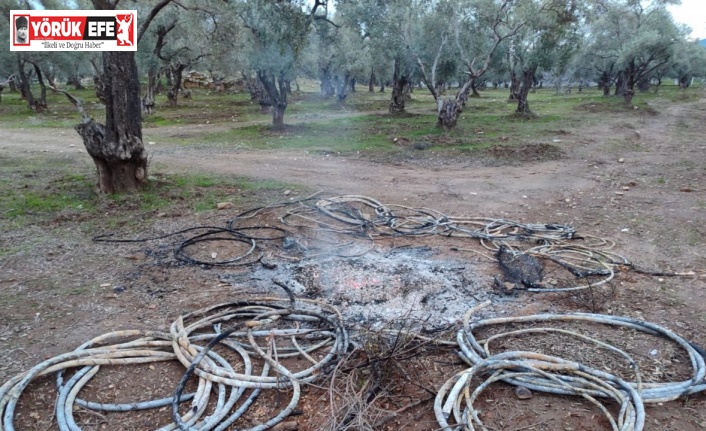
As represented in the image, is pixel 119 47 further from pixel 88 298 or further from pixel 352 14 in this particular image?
pixel 352 14

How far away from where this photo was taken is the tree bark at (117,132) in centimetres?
678

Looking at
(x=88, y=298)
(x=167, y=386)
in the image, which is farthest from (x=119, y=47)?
(x=167, y=386)

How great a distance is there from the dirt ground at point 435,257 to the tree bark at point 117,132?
1338 mm

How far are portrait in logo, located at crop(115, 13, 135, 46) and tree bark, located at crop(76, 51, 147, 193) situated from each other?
1.03ft

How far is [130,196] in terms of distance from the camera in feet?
23.3

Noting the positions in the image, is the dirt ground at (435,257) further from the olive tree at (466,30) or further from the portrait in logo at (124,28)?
the olive tree at (466,30)

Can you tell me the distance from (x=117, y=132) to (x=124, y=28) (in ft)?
6.09

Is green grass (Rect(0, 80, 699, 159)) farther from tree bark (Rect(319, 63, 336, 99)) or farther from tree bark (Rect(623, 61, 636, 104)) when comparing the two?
tree bark (Rect(319, 63, 336, 99))

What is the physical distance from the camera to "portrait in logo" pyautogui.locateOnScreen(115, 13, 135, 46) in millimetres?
7096

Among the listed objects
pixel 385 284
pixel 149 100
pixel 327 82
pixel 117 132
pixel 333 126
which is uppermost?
pixel 327 82

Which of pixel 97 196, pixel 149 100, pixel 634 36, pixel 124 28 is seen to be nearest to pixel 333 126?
pixel 149 100

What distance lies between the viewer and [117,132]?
689 centimetres

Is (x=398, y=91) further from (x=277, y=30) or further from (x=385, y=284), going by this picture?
(x=385, y=284)

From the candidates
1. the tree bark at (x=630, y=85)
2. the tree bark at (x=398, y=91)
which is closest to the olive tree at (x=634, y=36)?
the tree bark at (x=630, y=85)
